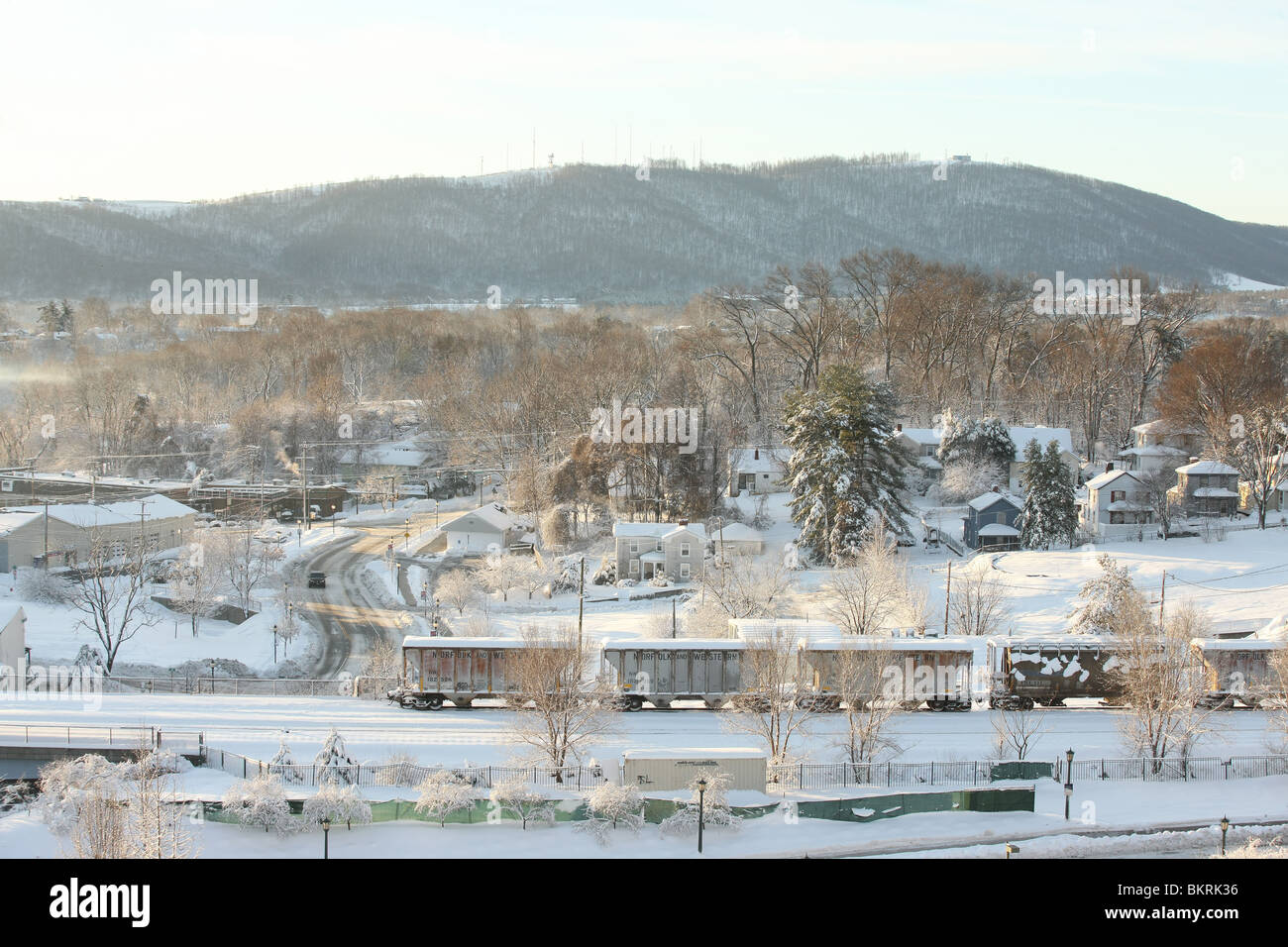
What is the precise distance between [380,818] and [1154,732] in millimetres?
18734

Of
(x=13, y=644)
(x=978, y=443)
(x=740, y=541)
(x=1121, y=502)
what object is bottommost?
(x=13, y=644)

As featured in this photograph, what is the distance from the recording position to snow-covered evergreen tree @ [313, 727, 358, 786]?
24812 mm

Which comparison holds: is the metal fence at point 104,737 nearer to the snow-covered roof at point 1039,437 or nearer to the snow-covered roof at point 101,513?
the snow-covered roof at point 101,513

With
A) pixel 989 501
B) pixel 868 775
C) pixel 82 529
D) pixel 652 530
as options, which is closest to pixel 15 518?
pixel 82 529

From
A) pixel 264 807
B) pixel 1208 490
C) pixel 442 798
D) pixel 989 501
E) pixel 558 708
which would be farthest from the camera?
pixel 1208 490

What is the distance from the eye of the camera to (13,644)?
120 feet

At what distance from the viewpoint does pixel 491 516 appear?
201 feet

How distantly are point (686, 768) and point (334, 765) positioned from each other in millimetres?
7729

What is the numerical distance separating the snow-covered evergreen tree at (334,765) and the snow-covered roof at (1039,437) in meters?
52.1

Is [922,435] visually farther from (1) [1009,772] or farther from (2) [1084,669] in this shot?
(1) [1009,772]

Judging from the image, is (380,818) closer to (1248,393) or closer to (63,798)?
(63,798)

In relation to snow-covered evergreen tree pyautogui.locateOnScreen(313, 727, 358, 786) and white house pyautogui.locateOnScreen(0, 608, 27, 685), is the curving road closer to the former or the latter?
white house pyautogui.locateOnScreen(0, 608, 27, 685)

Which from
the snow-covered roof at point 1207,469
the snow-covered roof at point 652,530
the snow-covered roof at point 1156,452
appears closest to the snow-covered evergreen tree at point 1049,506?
the snow-covered roof at point 1207,469
